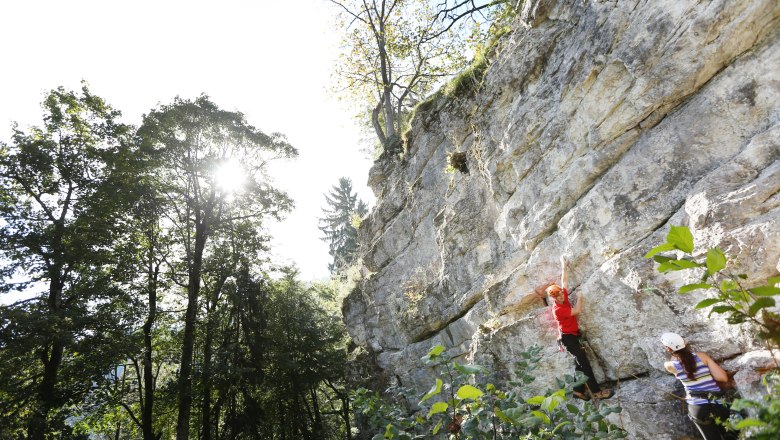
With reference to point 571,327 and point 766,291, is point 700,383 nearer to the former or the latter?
point 571,327

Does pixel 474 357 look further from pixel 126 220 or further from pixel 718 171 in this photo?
pixel 126 220

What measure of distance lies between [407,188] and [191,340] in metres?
10.3

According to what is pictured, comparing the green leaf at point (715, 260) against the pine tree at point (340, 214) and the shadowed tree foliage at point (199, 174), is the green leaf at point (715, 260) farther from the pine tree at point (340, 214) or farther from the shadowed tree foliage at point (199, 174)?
the pine tree at point (340, 214)

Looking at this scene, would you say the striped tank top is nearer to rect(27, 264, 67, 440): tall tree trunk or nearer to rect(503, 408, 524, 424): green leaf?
rect(503, 408, 524, 424): green leaf

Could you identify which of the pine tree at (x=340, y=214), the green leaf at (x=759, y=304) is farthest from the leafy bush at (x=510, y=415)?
the pine tree at (x=340, y=214)

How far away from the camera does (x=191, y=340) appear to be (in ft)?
45.6

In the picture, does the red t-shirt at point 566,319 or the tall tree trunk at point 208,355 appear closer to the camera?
the red t-shirt at point 566,319

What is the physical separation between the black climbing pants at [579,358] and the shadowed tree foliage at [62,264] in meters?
12.1

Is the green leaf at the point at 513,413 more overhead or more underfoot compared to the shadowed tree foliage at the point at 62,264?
more underfoot

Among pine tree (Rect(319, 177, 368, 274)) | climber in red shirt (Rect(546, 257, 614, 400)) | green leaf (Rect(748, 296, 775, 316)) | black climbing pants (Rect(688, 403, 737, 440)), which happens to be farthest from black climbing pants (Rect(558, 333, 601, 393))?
pine tree (Rect(319, 177, 368, 274))

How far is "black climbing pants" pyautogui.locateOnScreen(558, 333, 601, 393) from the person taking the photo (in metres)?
4.72

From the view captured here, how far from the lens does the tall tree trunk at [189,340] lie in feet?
41.2

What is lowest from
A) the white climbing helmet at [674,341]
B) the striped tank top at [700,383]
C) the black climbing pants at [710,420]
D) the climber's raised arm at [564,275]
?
the black climbing pants at [710,420]

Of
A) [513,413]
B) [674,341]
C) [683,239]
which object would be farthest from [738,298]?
[674,341]
